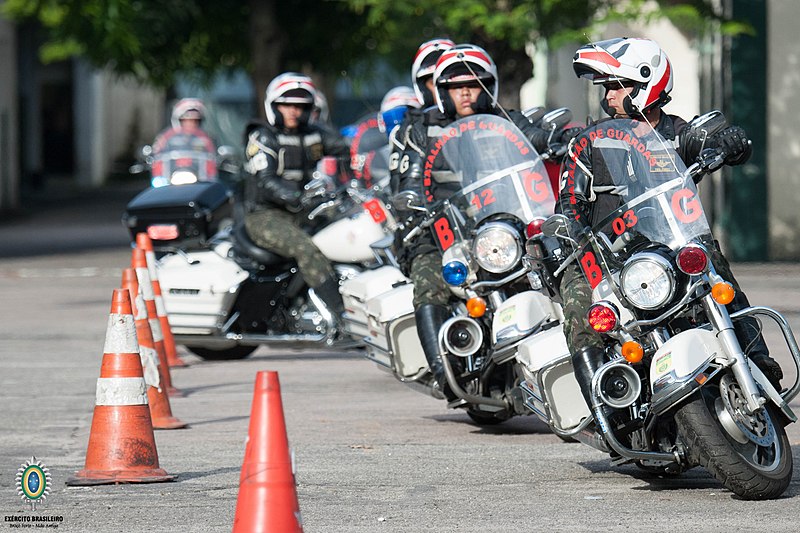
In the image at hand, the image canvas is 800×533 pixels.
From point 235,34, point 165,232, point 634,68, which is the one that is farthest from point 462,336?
point 235,34

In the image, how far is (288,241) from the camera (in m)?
12.7

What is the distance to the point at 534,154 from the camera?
8.98 metres

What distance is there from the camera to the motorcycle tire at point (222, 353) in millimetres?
13797

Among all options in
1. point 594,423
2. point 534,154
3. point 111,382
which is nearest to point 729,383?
point 594,423

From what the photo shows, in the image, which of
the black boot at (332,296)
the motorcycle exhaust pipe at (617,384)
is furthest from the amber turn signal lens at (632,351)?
the black boot at (332,296)

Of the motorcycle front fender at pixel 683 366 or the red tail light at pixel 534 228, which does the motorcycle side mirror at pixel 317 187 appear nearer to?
the red tail light at pixel 534 228

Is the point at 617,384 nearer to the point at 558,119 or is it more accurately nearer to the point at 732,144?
the point at 732,144

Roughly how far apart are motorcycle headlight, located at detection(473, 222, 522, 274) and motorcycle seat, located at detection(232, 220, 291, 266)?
4378mm

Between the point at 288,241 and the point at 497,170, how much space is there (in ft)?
13.0

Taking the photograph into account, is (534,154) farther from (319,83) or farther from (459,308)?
(319,83)

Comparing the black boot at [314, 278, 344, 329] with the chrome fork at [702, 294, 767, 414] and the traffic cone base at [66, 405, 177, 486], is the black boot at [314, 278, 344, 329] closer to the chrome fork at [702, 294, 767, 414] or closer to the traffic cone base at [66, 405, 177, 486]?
the traffic cone base at [66, 405, 177, 486]

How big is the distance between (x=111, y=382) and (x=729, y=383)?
2.79 meters

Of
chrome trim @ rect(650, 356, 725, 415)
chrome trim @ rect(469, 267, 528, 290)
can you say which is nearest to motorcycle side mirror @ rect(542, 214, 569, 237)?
chrome trim @ rect(650, 356, 725, 415)

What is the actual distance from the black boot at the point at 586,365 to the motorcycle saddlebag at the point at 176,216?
22.9 feet
